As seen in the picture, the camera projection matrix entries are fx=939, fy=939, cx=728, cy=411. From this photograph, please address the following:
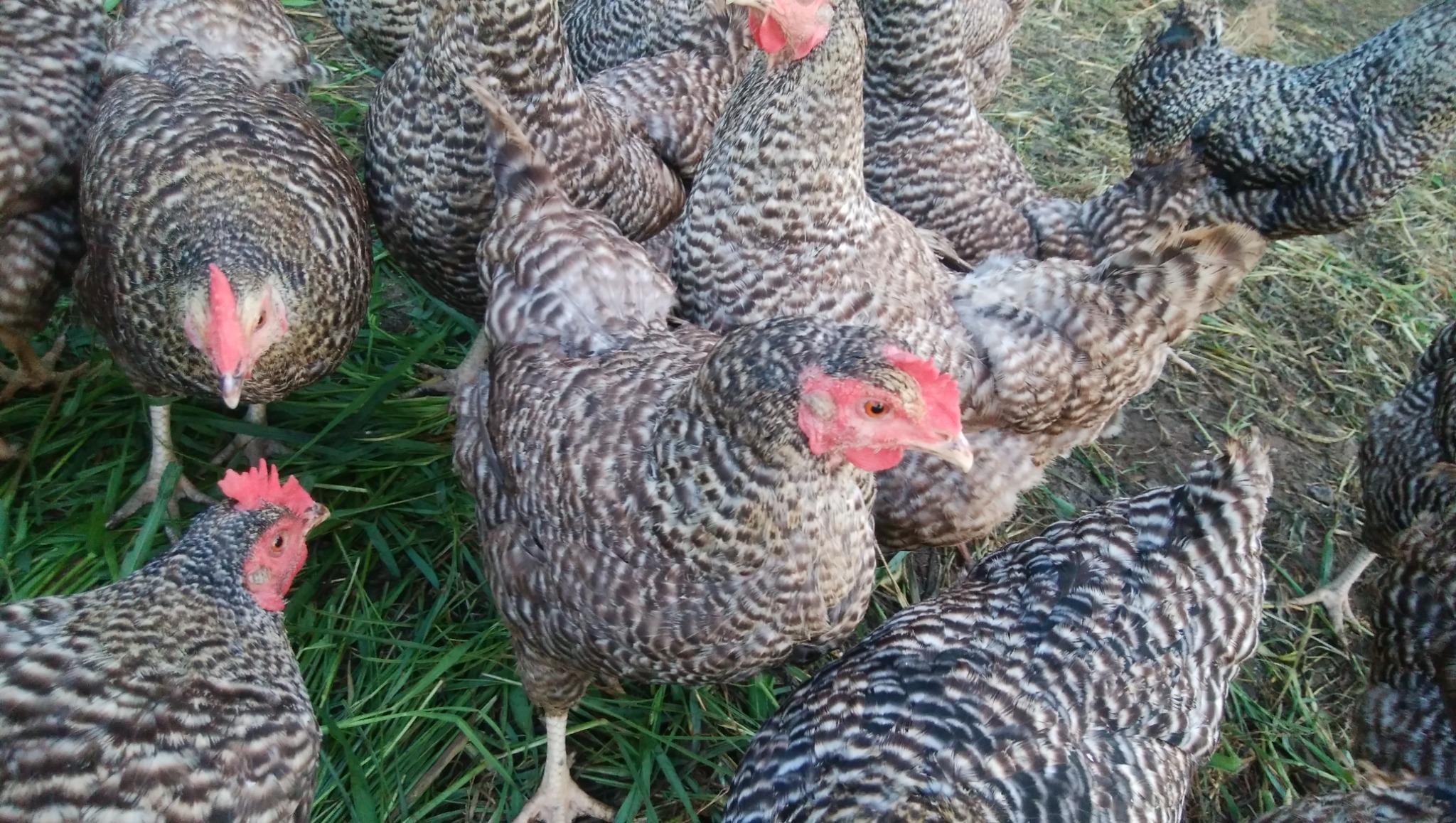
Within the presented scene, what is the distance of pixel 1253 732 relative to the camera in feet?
8.79

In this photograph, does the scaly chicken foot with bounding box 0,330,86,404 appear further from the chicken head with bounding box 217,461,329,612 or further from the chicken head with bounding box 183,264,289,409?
the chicken head with bounding box 217,461,329,612

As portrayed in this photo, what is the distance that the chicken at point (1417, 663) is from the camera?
1.93 metres

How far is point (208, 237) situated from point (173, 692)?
1.05 metres

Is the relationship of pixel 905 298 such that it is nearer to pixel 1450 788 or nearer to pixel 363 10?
pixel 1450 788

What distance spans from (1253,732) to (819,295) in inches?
69.8

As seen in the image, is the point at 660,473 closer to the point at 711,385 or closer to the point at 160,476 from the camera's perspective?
the point at 711,385

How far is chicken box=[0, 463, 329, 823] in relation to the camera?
5.00 ft

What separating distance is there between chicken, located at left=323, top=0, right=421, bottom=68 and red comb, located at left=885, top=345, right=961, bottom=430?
7.71 feet

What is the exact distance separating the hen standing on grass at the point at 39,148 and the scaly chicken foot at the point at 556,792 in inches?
69.5

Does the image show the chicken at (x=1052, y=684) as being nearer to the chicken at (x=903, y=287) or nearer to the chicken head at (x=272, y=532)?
the chicken at (x=903, y=287)

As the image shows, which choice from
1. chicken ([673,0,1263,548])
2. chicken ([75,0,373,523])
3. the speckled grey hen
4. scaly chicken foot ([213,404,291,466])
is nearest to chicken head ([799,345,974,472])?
chicken ([673,0,1263,548])

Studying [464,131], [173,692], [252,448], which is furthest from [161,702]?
[464,131]

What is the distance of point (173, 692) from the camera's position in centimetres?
167

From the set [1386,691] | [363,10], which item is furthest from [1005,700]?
[363,10]
